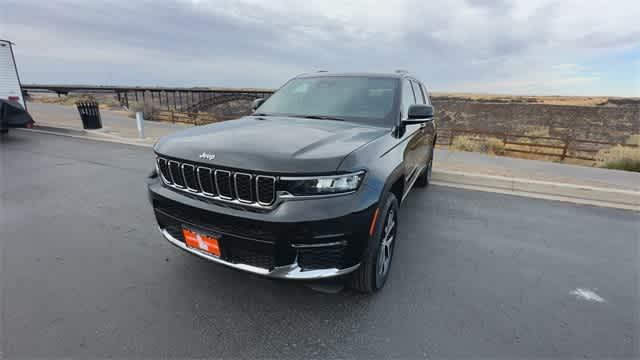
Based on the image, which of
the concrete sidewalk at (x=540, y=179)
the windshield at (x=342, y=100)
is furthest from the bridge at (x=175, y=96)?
the windshield at (x=342, y=100)

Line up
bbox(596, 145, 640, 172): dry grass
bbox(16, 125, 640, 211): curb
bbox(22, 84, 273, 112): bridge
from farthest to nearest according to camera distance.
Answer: bbox(22, 84, 273, 112): bridge
bbox(596, 145, 640, 172): dry grass
bbox(16, 125, 640, 211): curb

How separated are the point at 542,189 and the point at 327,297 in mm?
4964

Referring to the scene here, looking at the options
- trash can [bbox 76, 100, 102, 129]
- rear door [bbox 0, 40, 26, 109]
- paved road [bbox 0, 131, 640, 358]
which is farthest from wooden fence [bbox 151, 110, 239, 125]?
paved road [bbox 0, 131, 640, 358]

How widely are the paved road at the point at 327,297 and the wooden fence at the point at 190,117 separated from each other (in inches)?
408

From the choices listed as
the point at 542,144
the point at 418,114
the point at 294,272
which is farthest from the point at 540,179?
the point at 542,144

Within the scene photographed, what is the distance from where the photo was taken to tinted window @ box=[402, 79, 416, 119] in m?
3.24

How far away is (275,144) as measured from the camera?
86.6 inches

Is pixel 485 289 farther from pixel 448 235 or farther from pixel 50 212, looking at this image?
pixel 50 212

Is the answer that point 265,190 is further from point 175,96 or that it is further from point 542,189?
point 175,96

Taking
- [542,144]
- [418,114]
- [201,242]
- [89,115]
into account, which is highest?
[418,114]

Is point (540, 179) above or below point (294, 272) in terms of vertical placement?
below

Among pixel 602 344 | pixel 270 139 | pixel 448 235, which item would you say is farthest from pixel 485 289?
pixel 270 139

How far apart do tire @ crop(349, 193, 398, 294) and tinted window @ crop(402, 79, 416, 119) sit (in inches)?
42.7

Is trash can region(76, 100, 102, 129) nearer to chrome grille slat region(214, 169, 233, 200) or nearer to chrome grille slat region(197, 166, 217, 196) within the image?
chrome grille slat region(197, 166, 217, 196)
